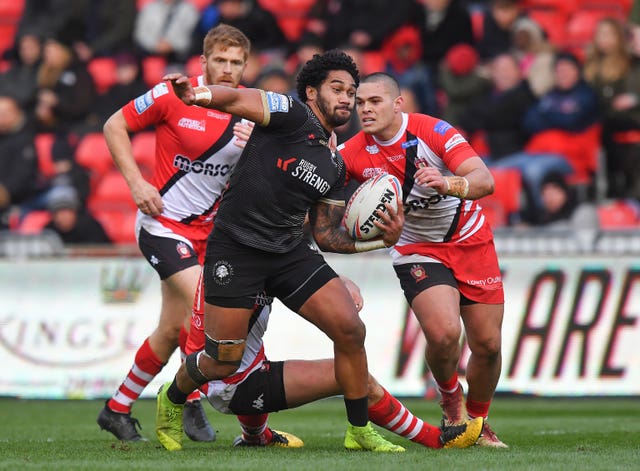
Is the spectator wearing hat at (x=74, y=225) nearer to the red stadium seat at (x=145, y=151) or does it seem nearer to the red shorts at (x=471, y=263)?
the red stadium seat at (x=145, y=151)

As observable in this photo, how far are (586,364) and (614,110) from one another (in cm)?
391

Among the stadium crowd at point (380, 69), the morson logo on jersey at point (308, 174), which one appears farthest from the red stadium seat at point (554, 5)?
the morson logo on jersey at point (308, 174)

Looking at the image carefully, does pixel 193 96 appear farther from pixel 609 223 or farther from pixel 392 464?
pixel 609 223

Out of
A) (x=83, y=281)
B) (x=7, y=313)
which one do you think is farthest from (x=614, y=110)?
(x=7, y=313)

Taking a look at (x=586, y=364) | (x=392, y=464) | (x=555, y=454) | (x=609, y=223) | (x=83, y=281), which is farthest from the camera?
(x=609, y=223)

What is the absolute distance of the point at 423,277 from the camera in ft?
26.7

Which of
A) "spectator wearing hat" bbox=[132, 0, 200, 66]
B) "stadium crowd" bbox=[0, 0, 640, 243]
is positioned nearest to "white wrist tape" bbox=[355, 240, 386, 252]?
"stadium crowd" bbox=[0, 0, 640, 243]

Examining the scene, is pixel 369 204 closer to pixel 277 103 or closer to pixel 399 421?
pixel 277 103

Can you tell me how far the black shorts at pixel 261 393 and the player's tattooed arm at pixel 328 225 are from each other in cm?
92

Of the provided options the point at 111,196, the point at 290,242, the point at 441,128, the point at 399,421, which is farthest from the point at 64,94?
the point at 399,421

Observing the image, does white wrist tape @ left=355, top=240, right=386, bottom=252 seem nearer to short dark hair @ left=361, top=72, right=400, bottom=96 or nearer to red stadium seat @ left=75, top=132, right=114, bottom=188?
short dark hair @ left=361, top=72, right=400, bottom=96

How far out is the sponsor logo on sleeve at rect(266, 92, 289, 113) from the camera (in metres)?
6.95

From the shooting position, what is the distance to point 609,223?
46.3 feet

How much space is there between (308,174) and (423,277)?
4.67 feet
